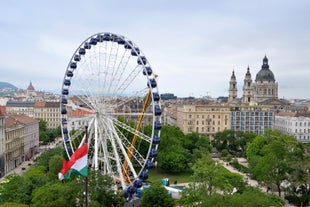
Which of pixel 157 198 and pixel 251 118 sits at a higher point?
pixel 251 118

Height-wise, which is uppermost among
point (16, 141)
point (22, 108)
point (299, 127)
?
point (22, 108)

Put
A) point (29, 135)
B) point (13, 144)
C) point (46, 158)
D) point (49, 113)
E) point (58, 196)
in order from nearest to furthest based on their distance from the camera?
point (58, 196) < point (46, 158) < point (13, 144) < point (29, 135) < point (49, 113)

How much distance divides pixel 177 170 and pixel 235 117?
53.2 meters

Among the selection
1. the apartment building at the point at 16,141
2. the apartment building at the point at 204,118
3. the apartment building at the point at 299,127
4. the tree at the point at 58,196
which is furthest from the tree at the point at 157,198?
the apartment building at the point at 299,127

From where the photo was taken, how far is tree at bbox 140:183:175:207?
131 feet

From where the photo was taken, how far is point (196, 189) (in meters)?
42.7

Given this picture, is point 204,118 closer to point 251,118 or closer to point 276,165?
point 251,118

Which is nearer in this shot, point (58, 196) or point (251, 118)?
point (58, 196)

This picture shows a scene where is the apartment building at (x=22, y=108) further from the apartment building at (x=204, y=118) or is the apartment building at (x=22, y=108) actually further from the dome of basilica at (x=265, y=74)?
the dome of basilica at (x=265, y=74)

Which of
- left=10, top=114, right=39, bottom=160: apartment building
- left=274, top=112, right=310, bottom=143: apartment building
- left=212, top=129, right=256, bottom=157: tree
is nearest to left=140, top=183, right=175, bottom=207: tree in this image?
left=10, top=114, right=39, bottom=160: apartment building

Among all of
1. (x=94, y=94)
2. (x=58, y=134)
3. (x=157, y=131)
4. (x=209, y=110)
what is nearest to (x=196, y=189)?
(x=157, y=131)

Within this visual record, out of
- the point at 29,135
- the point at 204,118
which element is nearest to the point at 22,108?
the point at 29,135

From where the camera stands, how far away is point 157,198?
40.1m

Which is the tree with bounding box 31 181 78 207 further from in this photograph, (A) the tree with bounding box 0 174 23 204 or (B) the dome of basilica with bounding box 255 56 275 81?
(B) the dome of basilica with bounding box 255 56 275 81
